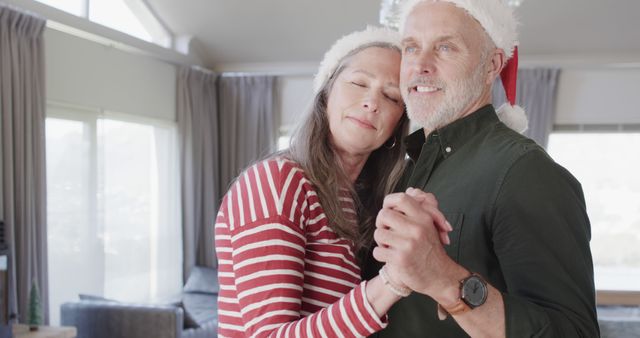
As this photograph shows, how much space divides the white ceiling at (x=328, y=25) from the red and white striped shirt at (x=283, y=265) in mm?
5326

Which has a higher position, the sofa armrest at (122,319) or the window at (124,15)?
the window at (124,15)

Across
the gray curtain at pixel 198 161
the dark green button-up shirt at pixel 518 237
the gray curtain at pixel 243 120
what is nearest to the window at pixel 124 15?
the gray curtain at pixel 198 161

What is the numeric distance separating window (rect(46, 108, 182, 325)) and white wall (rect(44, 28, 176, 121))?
129 millimetres

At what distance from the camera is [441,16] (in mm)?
1361

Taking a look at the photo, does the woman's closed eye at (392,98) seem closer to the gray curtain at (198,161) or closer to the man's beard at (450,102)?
the man's beard at (450,102)

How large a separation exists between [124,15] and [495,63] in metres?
Answer: 5.32

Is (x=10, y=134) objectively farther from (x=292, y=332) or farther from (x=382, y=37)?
(x=292, y=332)

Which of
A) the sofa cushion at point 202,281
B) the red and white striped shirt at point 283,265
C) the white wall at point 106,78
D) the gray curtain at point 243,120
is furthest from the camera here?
the gray curtain at point 243,120

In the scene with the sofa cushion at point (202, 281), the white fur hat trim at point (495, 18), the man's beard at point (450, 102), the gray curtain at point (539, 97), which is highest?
the gray curtain at point (539, 97)

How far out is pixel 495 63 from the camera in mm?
1393

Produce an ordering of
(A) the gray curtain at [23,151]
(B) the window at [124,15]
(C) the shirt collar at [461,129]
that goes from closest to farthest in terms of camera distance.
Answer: (C) the shirt collar at [461,129] → (A) the gray curtain at [23,151] → (B) the window at [124,15]

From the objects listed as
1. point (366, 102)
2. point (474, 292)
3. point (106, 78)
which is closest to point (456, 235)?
point (474, 292)

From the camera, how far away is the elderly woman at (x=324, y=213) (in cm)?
109

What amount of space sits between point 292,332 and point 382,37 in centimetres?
77
